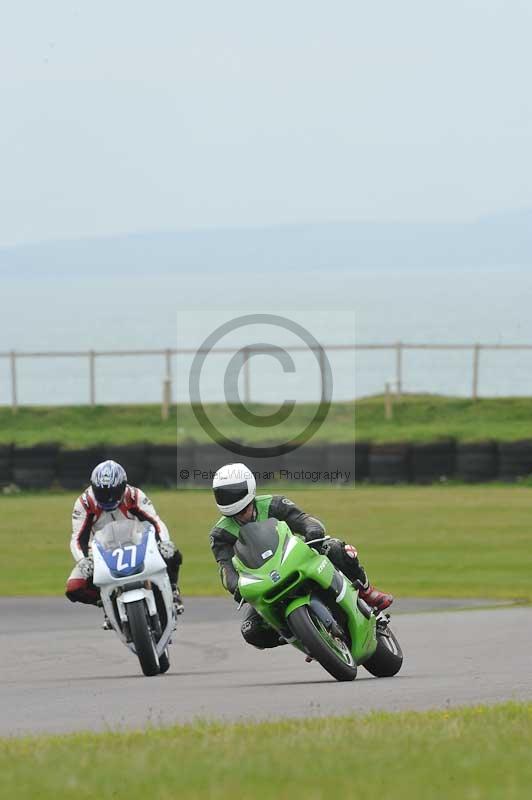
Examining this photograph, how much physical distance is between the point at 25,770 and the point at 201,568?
1290 centimetres

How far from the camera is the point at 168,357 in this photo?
122 ft

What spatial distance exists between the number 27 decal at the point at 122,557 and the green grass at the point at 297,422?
21.5m

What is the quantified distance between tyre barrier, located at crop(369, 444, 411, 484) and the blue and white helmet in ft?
57.4

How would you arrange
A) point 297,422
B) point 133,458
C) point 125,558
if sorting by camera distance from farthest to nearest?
point 297,422, point 133,458, point 125,558

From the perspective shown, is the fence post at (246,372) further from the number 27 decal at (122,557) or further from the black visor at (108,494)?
the number 27 decal at (122,557)

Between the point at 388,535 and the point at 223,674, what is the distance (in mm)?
11403

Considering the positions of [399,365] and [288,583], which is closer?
[288,583]

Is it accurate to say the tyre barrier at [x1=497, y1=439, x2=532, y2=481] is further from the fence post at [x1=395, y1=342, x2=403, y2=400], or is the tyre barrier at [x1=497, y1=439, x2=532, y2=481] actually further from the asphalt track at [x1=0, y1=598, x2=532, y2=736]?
the asphalt track at [x1=0, y1=598, x2=532, y2=736]

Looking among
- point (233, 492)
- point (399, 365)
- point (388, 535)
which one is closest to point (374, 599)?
point (233, 492)

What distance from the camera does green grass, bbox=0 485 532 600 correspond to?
58.1 feet

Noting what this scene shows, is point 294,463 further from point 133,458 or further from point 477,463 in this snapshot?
point 477,463

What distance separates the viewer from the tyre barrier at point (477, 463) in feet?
92.6

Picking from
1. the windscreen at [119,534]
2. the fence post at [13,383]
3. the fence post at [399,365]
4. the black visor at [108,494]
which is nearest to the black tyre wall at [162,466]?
the fence post at [399,365]

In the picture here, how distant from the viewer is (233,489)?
31.6ft
